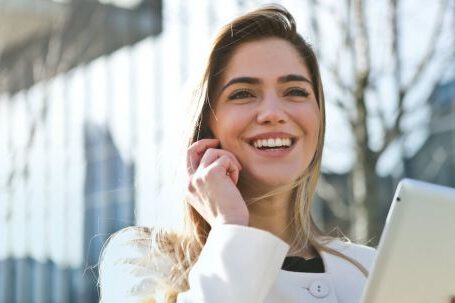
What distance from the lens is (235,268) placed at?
1.89m

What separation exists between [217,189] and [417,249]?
615 millimetres

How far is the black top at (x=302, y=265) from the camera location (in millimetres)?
2281

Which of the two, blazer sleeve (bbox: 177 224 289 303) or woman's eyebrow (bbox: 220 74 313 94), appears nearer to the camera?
blazer sleeve (bbox: 177 224 289 303)

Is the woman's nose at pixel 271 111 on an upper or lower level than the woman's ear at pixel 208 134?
upper

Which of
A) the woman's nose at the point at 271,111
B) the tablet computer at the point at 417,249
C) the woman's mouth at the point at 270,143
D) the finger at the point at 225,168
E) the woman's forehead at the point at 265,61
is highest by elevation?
the woman's forehead at the point at 265,61

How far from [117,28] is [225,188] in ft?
39.1

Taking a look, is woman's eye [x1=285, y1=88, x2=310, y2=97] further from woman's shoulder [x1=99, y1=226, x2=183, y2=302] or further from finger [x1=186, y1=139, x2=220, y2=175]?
woman's shoulder [x1=99, y1=226, x2=183, y2=302]

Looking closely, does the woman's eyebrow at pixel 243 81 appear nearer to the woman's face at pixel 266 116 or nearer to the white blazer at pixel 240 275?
the woman's face at pixel 266 116

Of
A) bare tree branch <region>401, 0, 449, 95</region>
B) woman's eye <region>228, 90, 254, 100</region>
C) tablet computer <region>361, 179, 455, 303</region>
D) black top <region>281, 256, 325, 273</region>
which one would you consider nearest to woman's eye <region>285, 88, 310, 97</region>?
woman's eye <region>228, 90, 254, 100</region>

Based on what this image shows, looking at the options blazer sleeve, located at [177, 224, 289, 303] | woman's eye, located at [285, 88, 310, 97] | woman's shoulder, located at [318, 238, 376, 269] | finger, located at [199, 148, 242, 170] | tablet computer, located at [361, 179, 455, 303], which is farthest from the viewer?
woman's shoulder, located at [318, 238, 376, 269]

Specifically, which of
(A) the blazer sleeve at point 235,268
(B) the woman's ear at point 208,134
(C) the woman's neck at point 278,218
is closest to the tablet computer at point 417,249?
(A) the blazer sleeve at point 235,268

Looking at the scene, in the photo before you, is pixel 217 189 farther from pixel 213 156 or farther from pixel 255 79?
pixel 255 79

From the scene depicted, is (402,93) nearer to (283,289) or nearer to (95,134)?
(283,289)

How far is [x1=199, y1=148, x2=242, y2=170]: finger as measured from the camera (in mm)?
2186
